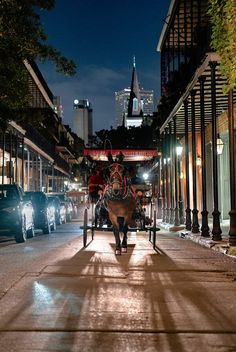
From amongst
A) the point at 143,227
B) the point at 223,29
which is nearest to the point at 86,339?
the point at 223,29

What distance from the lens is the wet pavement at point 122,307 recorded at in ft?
20.0

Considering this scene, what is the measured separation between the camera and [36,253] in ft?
48.6

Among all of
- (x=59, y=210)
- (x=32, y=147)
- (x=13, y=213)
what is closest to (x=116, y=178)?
(x=13, y=213)

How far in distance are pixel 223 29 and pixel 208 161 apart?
18.3 meters

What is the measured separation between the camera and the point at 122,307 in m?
7.74

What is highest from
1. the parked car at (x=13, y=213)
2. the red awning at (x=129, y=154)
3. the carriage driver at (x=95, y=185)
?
the red awning at (x=129, y=154)

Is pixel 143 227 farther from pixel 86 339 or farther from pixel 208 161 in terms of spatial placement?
pixel 208 161

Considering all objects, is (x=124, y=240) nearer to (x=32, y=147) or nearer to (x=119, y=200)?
(x=119, y=200)

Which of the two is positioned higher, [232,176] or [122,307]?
[232,176]

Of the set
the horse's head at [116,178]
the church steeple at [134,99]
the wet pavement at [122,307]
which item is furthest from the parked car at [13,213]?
the church steeple at [134,99]

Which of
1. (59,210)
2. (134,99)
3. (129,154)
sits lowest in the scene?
(59,210)

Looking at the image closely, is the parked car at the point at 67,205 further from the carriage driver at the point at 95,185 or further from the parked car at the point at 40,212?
the carriage driver at the point at 95,185

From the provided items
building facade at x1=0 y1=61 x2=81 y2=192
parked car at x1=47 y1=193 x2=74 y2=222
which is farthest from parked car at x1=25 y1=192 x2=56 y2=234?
parked car at x1=47 y1=193 x2=74 y2=222

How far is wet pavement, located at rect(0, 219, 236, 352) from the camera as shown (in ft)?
20.0
